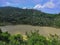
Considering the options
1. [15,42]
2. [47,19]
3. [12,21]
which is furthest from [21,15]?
[15,42]

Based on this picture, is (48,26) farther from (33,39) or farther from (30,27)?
(33,39)

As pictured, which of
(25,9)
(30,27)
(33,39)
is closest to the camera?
(33,39)

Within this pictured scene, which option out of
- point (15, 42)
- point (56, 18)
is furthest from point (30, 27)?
point (15, 42)

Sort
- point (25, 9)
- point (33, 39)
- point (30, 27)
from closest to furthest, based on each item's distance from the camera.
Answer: point (33, 39), point (30, 27), point (25, 9)

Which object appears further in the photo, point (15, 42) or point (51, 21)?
point (51, 21)

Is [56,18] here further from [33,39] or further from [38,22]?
[33,39]

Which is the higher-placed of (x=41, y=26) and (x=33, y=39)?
(x=33, y=39)
